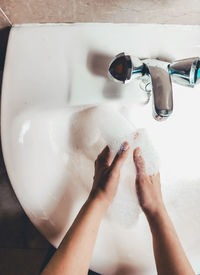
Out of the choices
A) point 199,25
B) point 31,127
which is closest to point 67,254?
point 31,127

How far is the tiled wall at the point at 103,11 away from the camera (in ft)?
1.38

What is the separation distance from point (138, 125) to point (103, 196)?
18 cm

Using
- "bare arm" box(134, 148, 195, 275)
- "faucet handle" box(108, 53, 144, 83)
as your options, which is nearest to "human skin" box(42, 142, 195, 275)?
"bare arm" box(134, 148, 195, 275)

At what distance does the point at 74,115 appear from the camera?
0.48 meters

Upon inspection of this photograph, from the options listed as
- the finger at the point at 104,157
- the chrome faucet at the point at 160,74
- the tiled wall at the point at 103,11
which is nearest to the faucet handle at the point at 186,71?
the chrome faucet at the point at 160,74

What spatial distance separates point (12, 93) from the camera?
44 centimetres

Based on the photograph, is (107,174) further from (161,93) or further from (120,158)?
(161,93)

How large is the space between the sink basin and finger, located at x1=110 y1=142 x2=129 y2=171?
0.08 m

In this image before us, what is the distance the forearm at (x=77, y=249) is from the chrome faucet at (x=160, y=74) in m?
0.25

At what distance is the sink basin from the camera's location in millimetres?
415

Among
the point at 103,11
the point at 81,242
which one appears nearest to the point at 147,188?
the point at 81,242

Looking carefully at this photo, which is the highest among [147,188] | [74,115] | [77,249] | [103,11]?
[103,11]

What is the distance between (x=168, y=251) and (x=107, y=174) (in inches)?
8.2

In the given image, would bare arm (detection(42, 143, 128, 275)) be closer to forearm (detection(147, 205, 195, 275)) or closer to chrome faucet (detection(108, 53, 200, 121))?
forearm (detection(147, 205, 195, 275))
